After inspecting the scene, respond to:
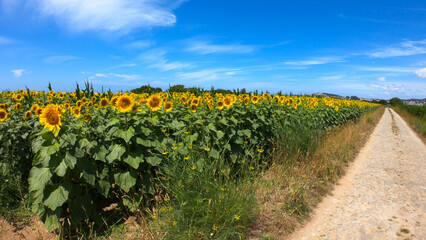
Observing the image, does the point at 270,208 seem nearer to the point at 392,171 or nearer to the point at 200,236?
the point at 200,236

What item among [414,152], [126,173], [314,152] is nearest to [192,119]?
[126,173]

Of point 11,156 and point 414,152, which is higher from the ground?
point 11,156

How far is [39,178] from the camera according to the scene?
109 inches

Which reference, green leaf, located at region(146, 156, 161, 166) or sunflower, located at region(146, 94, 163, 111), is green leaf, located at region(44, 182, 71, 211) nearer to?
green leaf, located at region(146, 156, 161, 166)

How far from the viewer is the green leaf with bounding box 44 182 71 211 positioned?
9.06ft

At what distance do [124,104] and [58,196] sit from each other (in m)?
1.31

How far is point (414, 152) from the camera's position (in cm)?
772

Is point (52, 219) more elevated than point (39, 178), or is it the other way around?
point (39, 178)

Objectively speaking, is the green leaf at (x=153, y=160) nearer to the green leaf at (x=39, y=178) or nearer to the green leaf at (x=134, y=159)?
the green leaf at (x=134, y=159)

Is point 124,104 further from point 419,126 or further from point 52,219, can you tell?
point 419,126

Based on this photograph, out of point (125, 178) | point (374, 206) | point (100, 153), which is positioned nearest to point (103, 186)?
point (125, 178)

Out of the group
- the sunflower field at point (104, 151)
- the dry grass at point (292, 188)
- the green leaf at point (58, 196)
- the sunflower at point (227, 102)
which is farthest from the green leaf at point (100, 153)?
the sunflower at point (227, 102)

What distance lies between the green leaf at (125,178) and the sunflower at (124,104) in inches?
32.2

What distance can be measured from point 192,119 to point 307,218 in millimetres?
2287
